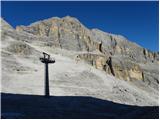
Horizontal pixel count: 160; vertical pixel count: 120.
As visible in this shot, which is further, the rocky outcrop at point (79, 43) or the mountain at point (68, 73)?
the rocky outcrop at point (79, 43)

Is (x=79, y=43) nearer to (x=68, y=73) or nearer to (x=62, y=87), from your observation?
(x=68, y=73)

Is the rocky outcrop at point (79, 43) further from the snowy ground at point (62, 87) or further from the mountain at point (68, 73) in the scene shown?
the snowy ground at point (62, 87)

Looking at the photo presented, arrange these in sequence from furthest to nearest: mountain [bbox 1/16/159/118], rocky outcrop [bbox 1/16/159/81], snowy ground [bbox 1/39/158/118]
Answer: rocky outcrop [bbox 1/16/159/81] < mountain [bbox 1/16/159/118] < snowy ground [bbox 1/39/158/118]

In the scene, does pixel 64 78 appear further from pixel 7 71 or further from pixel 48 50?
pixel 48 50

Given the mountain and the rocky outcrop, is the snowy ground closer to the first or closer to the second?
the mountain

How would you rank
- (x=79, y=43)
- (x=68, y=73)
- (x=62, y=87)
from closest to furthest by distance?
(x=62, y=87)
(x=68, y=73)
(x=79, y=43)

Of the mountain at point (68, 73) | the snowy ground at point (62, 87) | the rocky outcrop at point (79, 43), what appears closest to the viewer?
the snowy ground at point (62, 87)

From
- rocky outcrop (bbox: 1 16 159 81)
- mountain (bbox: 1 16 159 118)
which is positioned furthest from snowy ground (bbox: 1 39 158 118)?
rocky outcrop (bbox: 1 16 159 81)

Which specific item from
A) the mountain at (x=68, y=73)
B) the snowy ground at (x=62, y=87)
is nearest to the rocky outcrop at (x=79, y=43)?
the mountain at (x=68, y=73)

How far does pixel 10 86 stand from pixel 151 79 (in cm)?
9210

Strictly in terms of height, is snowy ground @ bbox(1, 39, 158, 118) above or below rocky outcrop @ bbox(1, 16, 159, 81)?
below

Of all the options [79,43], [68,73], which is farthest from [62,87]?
[79,43]

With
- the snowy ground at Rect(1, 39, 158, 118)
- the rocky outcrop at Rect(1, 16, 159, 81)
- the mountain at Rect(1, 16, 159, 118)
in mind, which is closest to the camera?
the snowy ground at Rect(1, 39, 158, 118)

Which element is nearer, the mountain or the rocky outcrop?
the mountain
